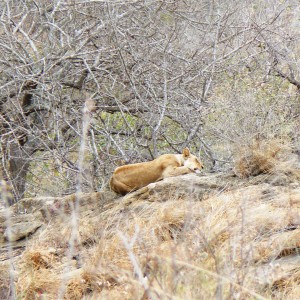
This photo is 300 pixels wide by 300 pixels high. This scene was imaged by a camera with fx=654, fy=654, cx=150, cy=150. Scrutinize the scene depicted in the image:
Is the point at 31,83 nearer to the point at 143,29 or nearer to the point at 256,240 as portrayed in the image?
the point at 143,29

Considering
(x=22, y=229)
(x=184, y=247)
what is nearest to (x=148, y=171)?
(x=22, y=229)

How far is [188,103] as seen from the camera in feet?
35.1

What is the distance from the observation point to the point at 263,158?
22.3 feet

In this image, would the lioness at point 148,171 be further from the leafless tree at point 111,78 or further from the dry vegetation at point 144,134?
the leafless tree at point 111,78

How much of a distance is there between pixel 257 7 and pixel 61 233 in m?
8.89

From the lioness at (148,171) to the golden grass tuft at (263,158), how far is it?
131 centimetres

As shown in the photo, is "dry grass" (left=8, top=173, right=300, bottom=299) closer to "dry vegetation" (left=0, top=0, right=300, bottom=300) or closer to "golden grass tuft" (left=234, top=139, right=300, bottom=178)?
"dry vegetation" (left=0, top=0, right=300, bottom=300)

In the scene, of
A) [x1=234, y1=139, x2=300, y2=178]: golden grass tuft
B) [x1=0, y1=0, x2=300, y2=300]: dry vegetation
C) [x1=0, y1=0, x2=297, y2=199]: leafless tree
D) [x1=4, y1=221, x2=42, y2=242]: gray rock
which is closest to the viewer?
[x1=0, y1=0, x2=300, y2=300]: dry vegetation

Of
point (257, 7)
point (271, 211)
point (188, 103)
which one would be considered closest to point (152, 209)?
point (271, 211)

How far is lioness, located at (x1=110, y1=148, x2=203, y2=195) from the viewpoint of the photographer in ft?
25.7

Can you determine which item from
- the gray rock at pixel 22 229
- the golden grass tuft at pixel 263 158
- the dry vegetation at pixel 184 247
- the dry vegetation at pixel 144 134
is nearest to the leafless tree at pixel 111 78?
the dry vegetation at pixel 144 134

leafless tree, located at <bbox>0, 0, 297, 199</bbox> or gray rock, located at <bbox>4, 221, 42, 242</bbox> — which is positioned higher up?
leafless tree, located at <bbox>0, 0, 297, 199</bbox>

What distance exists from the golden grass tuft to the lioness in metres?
1.31

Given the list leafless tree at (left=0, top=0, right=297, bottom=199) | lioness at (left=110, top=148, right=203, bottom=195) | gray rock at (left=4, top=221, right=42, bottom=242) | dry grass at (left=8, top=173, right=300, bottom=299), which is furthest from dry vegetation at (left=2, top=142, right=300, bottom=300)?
leafless tree at (left=0, top=0, right=297, bottom=199)
